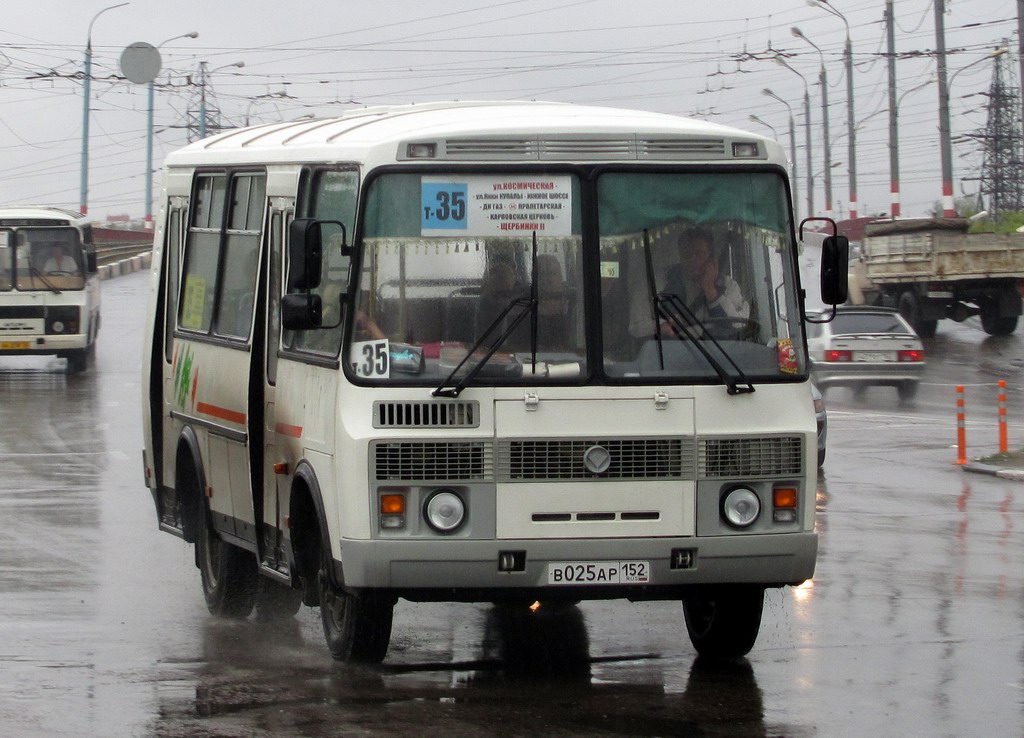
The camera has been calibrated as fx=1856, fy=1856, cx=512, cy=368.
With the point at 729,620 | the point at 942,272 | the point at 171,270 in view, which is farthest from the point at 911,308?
the point at 729,620

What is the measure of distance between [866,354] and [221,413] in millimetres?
19144

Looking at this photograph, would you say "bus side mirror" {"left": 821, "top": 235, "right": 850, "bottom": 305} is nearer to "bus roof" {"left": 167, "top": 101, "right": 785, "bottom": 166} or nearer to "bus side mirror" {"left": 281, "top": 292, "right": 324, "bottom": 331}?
"bus roof" {"left": 167, "top": 101, "right": 785, "bottom": 166}

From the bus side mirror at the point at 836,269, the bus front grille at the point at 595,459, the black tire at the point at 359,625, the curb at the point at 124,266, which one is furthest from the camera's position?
the curb at the point at 124,266

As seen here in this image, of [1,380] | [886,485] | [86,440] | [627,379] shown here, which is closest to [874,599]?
[627,379]

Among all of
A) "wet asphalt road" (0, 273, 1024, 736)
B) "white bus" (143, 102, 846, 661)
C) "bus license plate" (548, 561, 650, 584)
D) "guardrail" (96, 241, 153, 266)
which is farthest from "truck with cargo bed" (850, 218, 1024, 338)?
"bus license plate" (548, 561, 650, 584)

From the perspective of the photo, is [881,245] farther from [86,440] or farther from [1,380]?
[86,440]

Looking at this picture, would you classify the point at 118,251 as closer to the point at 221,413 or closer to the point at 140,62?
the point at 140,62

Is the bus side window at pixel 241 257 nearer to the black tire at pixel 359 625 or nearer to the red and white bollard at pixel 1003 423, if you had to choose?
the black tire at pixel 359 625

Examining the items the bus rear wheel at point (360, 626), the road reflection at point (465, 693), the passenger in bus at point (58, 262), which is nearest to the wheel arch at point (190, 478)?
the road reflection at point (465, 693)

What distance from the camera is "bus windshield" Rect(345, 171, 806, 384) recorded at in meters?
7.86

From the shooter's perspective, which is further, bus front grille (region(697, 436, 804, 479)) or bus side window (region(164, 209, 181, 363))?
bus side window (region(164, 209, 181, 363))

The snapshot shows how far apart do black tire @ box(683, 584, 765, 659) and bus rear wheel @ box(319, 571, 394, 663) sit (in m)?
1.38

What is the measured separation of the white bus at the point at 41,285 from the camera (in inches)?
1226

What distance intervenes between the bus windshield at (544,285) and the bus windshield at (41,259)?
2449 cm
